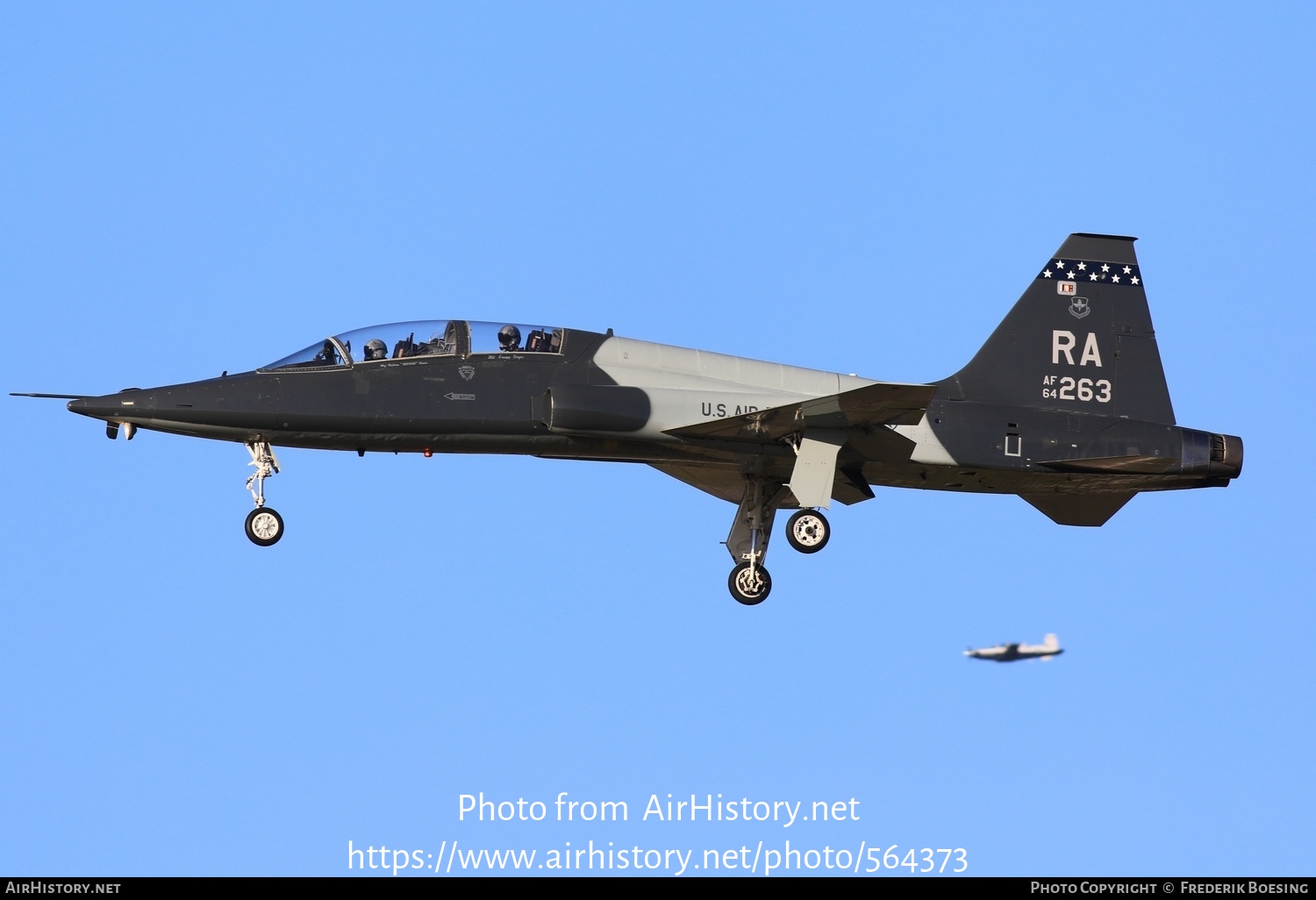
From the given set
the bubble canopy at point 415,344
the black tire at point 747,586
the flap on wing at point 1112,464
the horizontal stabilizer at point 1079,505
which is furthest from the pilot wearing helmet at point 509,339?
the horizontal stabilizer at point 1079,505

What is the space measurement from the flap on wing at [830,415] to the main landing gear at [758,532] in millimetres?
1233

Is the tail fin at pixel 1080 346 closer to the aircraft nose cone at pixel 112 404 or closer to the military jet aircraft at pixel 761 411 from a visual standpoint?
the military jet aircraft at pixel 761 411

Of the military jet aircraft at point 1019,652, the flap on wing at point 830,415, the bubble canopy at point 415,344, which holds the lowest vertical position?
the military jet aircraft at point 1019,652

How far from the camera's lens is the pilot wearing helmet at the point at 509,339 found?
2697 cm

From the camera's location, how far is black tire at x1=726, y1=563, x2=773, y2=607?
91.8 feet

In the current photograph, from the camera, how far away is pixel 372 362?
87.0 feet

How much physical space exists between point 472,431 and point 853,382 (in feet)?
18.9

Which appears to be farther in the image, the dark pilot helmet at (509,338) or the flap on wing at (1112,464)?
the flap on wing at (1112,464)

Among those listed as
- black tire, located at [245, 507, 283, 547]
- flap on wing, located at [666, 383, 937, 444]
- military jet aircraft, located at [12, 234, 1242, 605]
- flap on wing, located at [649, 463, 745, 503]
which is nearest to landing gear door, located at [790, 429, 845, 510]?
military jet aircraft, located at [12, 234, 1242, 605]

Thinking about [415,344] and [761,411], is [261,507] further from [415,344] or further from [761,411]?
[761,411]

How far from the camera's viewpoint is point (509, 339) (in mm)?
27031

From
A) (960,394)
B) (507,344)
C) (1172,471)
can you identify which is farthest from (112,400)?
(1172,471)

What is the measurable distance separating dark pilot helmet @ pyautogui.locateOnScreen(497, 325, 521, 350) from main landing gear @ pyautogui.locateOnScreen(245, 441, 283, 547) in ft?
11.4

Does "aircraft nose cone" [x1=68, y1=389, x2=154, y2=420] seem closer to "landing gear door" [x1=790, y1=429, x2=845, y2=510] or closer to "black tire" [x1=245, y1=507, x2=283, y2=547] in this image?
"black tire" [x1=245, y1=507, x2=283, y2=547]
